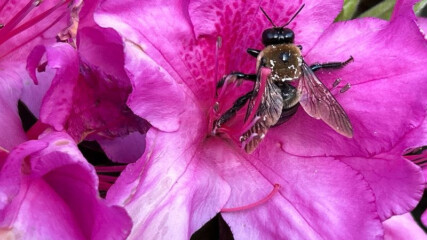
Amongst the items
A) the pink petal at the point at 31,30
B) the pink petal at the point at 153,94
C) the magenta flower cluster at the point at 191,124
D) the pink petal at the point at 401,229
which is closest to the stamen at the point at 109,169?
the magenta flower cluster at the point at 191,124

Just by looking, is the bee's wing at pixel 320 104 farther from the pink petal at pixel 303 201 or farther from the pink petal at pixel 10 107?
the pink petal at pixel 10 107

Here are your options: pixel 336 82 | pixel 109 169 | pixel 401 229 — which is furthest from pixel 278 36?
pixel 401 229

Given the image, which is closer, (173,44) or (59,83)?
(59,83)

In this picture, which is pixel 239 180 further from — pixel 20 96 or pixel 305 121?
pixel 20 96

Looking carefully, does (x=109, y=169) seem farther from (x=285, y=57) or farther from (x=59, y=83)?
(x=285, y=57)

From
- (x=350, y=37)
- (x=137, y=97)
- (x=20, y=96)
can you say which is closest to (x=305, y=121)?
(x=350, y=37)

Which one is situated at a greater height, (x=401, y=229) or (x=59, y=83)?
(x=59, y=83)

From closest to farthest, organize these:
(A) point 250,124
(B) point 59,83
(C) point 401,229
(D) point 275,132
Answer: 1. (B) point 59,83
2. (A) point 250,124
3. (D) point 275,132
4. (C) point 401,229

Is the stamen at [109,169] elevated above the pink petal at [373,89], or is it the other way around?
the pink petal at [373,89]
